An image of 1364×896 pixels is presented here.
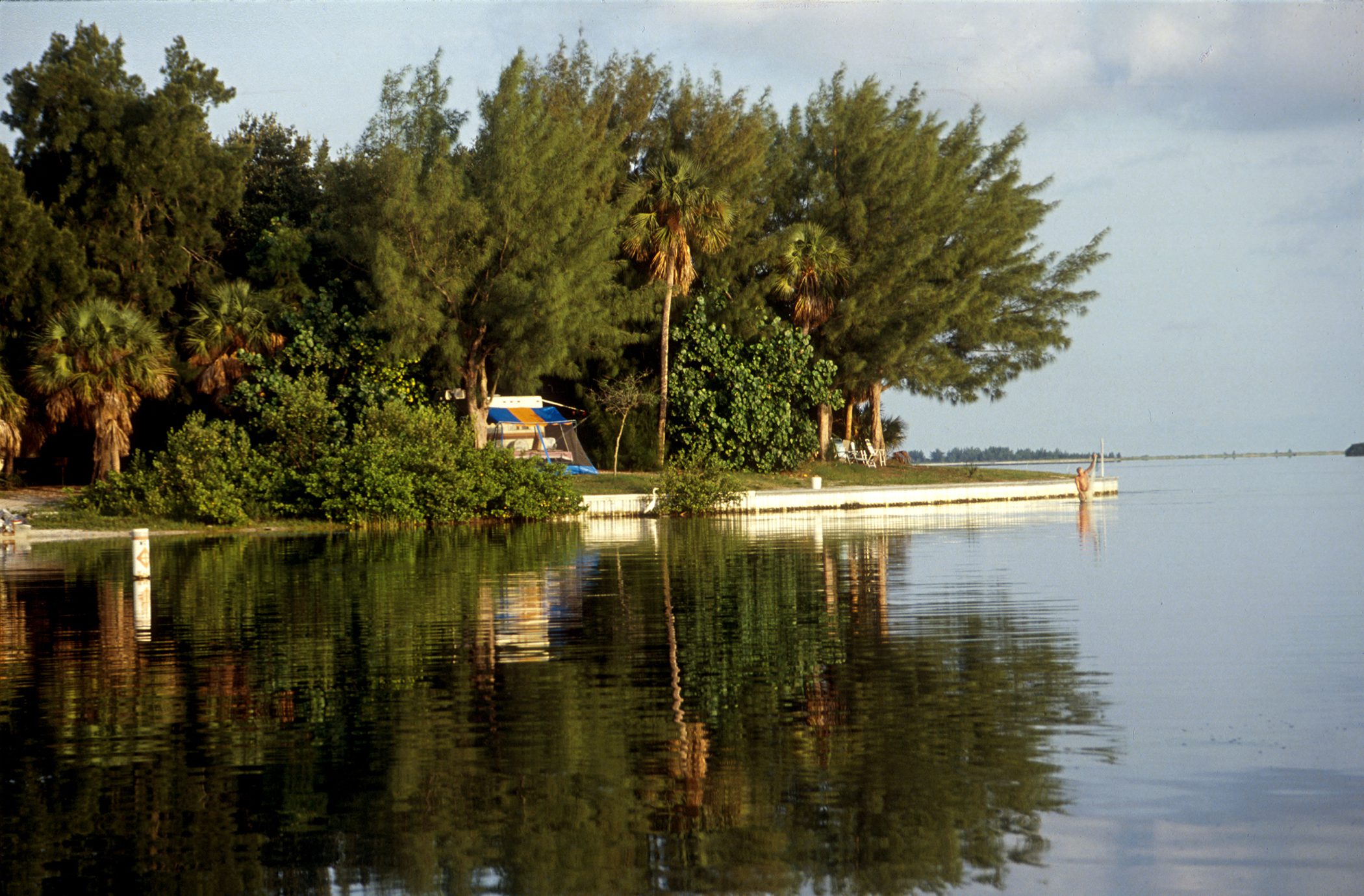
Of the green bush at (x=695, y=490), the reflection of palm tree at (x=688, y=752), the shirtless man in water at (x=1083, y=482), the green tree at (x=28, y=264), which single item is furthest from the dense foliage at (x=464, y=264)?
the reflection of palm tree at (x=688, y=752)

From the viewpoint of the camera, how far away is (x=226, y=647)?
12.2m

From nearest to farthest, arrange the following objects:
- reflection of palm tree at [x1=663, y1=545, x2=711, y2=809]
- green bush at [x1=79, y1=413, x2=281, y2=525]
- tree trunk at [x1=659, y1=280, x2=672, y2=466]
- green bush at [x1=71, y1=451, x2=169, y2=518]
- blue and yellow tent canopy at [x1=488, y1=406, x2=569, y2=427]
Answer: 1. reflection of palm tree at [x1=663, y1=545, x2=711, y2=809]
2. green bush at [x1=79, y1=413, x2=281, y2=525]
3. green bush at [x1=71, y1=451, x2=169, y2=518]
4. blue and yellow tent canopy at [x1=488, y1=406, x2=569, y2=427]
5. tree trunk at [x1=659, y1=280, x2=672, y2=466]

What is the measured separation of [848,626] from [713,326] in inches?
1414

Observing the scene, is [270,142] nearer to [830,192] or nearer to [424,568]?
[830,192]

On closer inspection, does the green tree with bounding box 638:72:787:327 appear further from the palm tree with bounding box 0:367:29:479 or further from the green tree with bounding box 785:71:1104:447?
the palm tree with bounding box 0:367:29:479

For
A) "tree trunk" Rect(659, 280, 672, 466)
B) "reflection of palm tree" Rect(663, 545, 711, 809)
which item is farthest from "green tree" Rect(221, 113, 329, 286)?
"reflection of palm tree" Rect(663, 545, 711, 809)

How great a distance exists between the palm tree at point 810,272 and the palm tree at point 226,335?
17.7m

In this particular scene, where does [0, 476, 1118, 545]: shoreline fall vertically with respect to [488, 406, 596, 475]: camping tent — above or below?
below

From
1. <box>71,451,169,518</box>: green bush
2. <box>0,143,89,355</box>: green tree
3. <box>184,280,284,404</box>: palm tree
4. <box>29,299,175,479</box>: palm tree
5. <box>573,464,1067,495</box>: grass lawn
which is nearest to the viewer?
<box>71,451,169,518</box>: green bush

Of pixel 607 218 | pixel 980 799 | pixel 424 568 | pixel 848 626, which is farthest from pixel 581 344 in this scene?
pixel 980 799

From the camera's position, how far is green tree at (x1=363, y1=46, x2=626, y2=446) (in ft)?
128

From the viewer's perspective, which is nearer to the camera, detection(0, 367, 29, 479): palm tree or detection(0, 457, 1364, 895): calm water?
detection(0, 457, 1364, 895): calm water

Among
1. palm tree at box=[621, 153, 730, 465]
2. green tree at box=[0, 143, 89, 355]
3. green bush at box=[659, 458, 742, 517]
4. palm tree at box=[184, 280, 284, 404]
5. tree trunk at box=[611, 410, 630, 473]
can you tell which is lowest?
green bush at box=[659, 458, 742, 517]

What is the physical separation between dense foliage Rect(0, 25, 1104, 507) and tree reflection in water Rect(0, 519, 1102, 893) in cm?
2090
